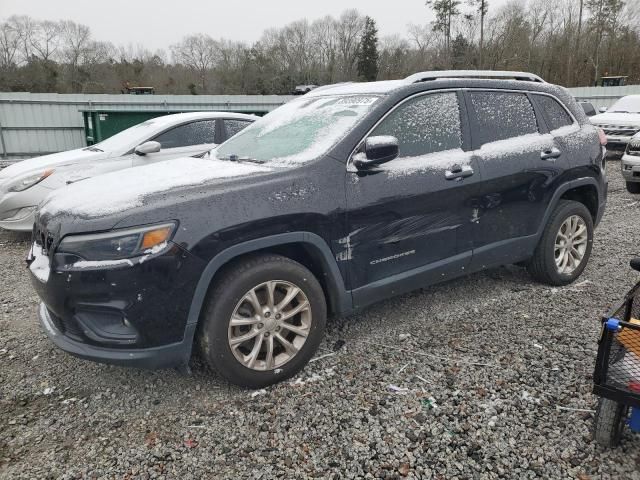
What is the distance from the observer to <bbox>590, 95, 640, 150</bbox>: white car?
1239 cm

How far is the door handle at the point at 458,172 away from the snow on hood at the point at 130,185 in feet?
4.36

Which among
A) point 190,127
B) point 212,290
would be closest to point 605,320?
point 212,290

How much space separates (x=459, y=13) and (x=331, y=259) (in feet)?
188

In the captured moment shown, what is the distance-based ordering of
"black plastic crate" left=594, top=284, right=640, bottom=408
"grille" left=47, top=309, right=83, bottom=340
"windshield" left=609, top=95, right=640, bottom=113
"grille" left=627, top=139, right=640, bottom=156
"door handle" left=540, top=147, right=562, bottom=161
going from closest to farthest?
"black plastic crate" left=594, top=284, right=640, bottom=408, "grille" left=47, top=309, right=83, bottom=340, "door handle" left=540, top=147, right=562, bottom=161, "grille" left=627, top=139, right=640, bottom=156, "windshield" left=609, top=95, right=640, bottom=113

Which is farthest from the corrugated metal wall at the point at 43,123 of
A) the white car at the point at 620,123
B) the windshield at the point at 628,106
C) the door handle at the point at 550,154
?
the door handle at the point at 550,154

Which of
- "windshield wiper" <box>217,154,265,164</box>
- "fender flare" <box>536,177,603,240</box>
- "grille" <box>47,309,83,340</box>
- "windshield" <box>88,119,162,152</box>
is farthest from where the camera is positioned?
"windshield" <box>88,119,162,152</box>

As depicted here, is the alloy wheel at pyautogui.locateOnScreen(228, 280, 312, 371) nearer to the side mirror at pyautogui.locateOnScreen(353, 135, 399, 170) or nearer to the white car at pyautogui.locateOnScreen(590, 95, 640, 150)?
the side mirror at pyautogui.locateOnScreen(353, 135, 399, 170)

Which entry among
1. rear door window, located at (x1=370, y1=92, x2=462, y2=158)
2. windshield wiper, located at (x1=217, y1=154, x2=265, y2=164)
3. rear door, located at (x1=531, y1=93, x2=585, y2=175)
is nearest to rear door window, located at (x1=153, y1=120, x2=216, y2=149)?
windshield wiper, located at (x1=217, y1=154, x2=265, y2=164)

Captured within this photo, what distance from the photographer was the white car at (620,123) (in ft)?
40.7

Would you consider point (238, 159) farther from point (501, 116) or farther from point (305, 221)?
point (501, 116)

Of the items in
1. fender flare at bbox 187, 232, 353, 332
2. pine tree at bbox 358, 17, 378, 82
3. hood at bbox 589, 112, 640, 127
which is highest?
pine tree at bbox 358, 17, 378, 82

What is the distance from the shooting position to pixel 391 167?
10.6 feet

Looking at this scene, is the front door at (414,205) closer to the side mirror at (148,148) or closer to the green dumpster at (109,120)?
the side mirror at (148,148)

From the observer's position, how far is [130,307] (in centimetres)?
245
